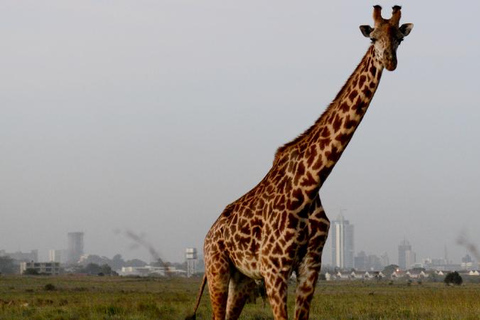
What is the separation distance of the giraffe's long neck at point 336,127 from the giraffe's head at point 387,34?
0.39m

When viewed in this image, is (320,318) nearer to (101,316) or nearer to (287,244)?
(101,316)

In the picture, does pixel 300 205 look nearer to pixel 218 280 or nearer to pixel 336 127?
pixel 336 127

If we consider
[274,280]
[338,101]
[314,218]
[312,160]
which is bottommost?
[274,280]

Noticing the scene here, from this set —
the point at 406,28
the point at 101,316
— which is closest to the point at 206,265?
the point at 406,28

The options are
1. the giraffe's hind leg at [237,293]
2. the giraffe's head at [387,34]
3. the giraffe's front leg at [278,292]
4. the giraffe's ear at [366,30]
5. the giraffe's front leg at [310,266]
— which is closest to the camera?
the giraffe's head at [387,34]

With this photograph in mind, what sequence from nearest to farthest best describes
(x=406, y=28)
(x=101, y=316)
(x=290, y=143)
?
1. (x=406, y=28)
2. (x=290, y=143)
3. (x=101, y=316)

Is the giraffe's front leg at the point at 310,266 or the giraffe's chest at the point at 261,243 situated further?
the giraffe's front leg at the point at 310,266

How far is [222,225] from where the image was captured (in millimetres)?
9477

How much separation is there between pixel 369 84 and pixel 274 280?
212 cm

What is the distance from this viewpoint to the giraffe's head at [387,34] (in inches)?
304

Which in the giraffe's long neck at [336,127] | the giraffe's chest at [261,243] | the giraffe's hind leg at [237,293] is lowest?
the giraffe's hind leg at [237,293]

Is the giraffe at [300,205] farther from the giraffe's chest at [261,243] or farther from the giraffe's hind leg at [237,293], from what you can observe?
the giraffe's hind leg at [237,293]

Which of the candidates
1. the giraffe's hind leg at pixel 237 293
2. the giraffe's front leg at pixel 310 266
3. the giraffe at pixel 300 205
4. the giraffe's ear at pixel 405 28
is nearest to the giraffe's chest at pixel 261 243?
the giraffe at pixel 300 205

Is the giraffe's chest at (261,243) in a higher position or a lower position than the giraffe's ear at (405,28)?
lower
